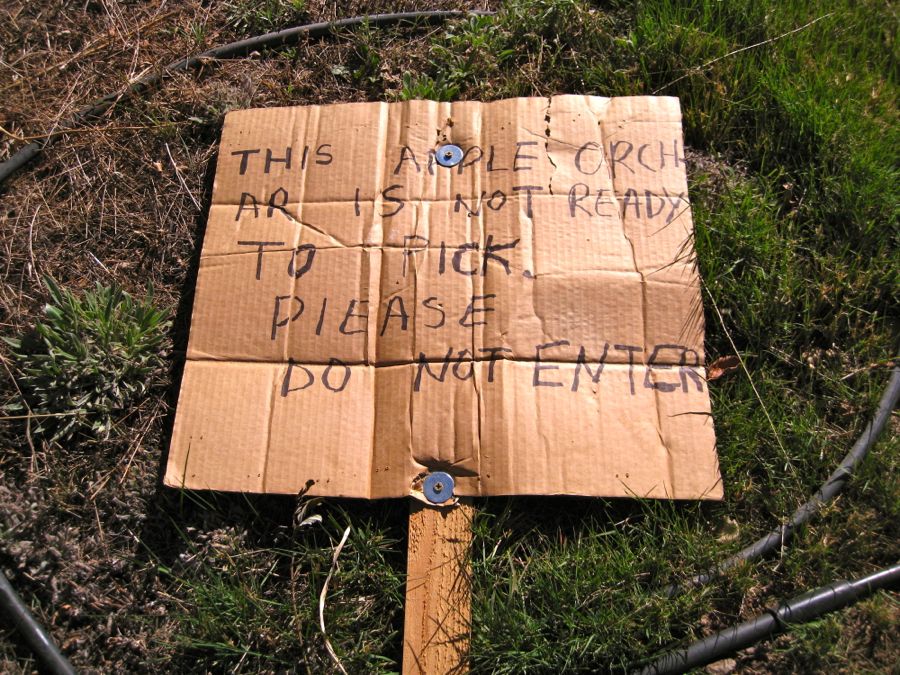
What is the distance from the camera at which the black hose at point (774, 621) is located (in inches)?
58.1

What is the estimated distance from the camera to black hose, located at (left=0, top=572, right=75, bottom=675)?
1.51 m

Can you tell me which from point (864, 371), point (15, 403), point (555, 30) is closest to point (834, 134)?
point (864, 371)

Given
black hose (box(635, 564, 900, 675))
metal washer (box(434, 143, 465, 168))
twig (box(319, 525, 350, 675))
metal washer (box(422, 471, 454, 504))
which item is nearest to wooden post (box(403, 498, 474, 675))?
metal washer (box(422, 471, 454, 504))

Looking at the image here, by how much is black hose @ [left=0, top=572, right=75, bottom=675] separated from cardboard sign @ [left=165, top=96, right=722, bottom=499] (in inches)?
17.4

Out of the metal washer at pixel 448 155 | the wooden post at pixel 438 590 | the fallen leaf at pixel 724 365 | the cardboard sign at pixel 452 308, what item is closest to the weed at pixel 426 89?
the cardboard sign at pixel 452 308

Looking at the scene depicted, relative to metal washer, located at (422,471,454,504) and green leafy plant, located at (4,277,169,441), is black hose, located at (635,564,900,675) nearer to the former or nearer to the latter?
metal washer, located at (422,471,454,504)

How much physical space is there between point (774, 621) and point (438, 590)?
0.78 m

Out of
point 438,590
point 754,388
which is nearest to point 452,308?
point 438,590

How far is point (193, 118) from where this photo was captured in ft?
6.79

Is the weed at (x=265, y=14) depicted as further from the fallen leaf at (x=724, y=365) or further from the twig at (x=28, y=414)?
the fallen leaf at (x=724, y=365)

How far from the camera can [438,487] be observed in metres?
1.56

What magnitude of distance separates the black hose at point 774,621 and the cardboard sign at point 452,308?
31 centimetres

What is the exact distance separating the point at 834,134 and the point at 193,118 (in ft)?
6.48

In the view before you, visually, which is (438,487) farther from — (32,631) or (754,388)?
(32,631)
